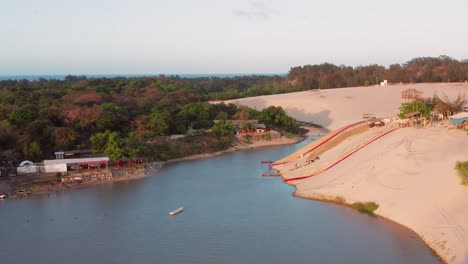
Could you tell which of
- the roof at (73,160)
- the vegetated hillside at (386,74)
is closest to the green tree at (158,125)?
the roof at (73,160)

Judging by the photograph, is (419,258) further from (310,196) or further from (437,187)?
(310,196)

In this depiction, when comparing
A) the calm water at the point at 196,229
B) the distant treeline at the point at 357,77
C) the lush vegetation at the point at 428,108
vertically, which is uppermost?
the distant treeline at the point at 357,77

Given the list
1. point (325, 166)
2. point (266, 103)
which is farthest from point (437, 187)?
point (266, 103)

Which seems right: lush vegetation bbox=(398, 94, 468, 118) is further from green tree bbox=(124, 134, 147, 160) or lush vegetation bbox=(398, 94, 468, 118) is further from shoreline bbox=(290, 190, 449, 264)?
green tree bbox=(124, 134, 147, 160)

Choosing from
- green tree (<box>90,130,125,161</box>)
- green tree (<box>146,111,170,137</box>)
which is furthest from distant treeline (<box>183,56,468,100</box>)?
green tree (<box>90,130,125,161</box>)

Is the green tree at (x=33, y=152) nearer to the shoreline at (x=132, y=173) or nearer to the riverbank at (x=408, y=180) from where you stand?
the shoreline at (x=132, y=173)
